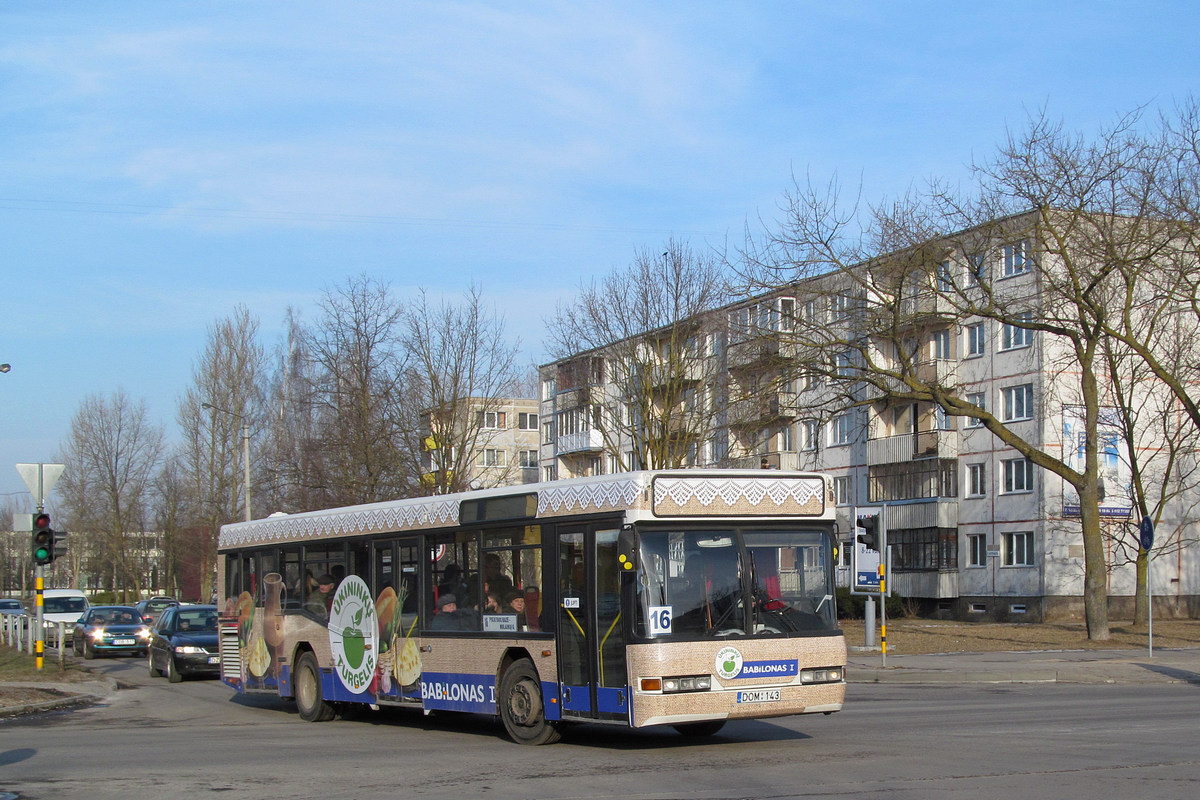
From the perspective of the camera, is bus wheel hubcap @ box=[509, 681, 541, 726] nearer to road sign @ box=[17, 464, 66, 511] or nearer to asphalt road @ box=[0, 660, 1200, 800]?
asphalt road @ box=[0, 660, 1200, 800]

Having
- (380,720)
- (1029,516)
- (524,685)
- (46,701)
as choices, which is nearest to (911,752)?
(524,685)

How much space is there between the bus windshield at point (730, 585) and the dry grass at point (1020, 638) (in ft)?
64.3

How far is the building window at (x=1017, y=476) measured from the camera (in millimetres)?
51656

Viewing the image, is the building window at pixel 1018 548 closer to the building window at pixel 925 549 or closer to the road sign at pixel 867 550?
the building window at pixel 925 549

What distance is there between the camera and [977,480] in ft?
178

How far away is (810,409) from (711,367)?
1014cm

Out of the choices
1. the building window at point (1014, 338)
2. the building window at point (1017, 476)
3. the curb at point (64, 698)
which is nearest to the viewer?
the curb at point (64, 698)

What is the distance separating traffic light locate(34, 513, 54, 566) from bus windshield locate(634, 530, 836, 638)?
53.4 ft

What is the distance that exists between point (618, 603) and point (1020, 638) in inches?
1045

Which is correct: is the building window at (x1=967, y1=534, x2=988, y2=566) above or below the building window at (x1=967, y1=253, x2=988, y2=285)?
below

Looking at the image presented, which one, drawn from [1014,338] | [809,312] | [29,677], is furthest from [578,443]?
[29,677]

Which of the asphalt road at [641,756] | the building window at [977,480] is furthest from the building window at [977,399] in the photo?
the asphalt road at [641,756]

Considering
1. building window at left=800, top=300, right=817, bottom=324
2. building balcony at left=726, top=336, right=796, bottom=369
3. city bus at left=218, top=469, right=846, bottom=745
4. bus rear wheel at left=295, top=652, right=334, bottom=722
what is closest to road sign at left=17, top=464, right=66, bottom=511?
bus rear wheel at left=295, top=652, right=334, bottom=722

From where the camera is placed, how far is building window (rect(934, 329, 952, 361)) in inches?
2177
